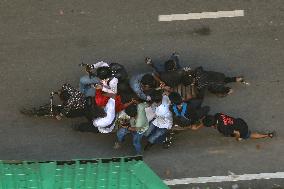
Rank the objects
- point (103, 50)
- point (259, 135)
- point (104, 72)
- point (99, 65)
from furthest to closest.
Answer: point (103, 50), point (259, 135), point (99, 65), point (104, 72)

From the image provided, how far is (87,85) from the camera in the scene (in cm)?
881

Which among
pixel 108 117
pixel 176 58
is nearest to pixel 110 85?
pixel 108 117

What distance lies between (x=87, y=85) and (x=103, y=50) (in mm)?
811

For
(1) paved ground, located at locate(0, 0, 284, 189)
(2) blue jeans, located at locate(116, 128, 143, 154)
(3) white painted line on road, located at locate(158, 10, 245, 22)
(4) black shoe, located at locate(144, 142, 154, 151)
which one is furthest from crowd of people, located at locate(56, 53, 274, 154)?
(3) white painted line on road, located at locate(158, 10, 245, 22)

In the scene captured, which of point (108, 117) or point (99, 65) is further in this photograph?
point (99, 65)

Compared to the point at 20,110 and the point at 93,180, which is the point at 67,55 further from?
the point at 93,180

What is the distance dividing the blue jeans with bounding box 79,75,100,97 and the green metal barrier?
1.28 metres

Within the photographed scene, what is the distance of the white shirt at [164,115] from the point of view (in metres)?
8.41

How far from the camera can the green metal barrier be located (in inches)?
297

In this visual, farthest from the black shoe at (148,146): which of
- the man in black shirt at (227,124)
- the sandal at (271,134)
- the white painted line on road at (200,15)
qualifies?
the white painted line on road at (200,15)

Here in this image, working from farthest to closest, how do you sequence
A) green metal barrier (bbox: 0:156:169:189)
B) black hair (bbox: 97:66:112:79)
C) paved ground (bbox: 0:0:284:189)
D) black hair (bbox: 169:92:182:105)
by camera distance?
paved ground (bbox: 0:0:284:189)
black hair (bbox: 97:66:112:79)
black hair (bbox: 169:92:182:105)
green metal barrier (bbox: 0:156:169:189)

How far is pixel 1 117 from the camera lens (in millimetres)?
9312

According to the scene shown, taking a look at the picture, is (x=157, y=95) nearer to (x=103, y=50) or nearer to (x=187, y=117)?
(x=187, y=117)

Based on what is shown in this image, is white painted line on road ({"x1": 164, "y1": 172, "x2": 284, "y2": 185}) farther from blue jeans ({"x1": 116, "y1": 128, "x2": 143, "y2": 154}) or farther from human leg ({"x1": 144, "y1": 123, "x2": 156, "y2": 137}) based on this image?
human leg ({"x1": 144, "y1": 123, "x2": 156, "y2": 137})
